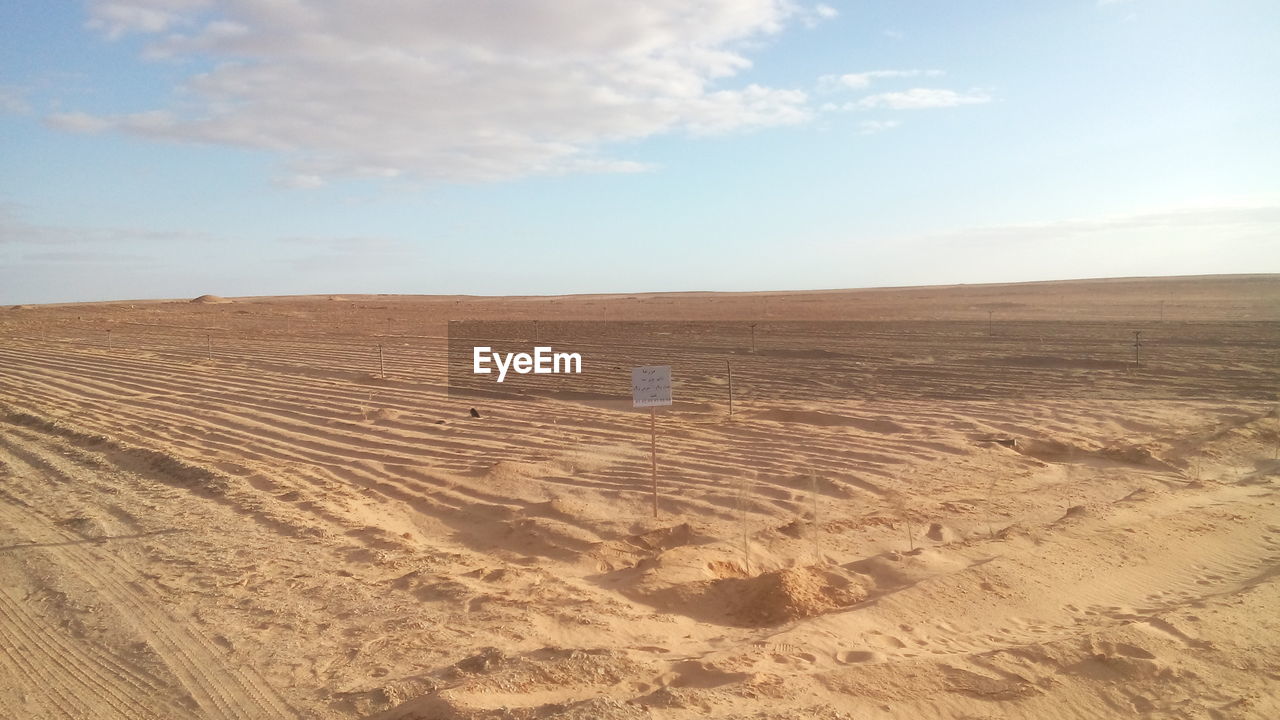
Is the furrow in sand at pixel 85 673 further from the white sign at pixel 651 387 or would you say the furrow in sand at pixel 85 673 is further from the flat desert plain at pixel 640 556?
the white sign at pixel 651 387

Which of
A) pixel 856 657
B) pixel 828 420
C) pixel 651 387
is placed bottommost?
pixel 856 657

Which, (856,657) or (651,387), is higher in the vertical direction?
(651,387)

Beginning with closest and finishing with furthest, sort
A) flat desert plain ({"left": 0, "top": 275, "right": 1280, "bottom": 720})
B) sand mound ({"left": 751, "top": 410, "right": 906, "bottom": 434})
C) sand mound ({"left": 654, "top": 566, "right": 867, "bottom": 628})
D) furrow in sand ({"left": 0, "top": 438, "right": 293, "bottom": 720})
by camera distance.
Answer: furrow in sand ({"left": 0, "top": 438, "right": 293, "bottom": 720})
flat desert plain ({"left": 0, "top": 275, "right": 1280, "bottom": 720})
sand mound ({"left": 654, "top": 566, "right": 867, "bottom": 628})
sand mound ({"left": 751, "top": 410, "right": 906, "bottom": 434})

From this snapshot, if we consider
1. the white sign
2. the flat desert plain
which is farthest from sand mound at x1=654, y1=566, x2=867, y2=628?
the white sign

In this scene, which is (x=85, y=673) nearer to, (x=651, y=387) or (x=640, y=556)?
(x=640, y=556)

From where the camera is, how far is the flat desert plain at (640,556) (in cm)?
418

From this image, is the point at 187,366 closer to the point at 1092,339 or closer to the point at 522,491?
the point at 522,491

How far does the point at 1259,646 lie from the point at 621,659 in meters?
3.56

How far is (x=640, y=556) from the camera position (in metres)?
6.43

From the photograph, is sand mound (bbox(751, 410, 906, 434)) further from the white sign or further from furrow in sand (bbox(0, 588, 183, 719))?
furrow in sand (bbox(0, 588, 183, 719))

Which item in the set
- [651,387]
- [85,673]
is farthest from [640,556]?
[85,673]

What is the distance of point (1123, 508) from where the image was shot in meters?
7.56

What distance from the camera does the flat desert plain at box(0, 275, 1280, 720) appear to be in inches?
164

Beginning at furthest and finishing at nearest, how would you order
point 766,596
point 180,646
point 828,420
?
1. point 828,420
2. point 766,596
3. point 180,646
